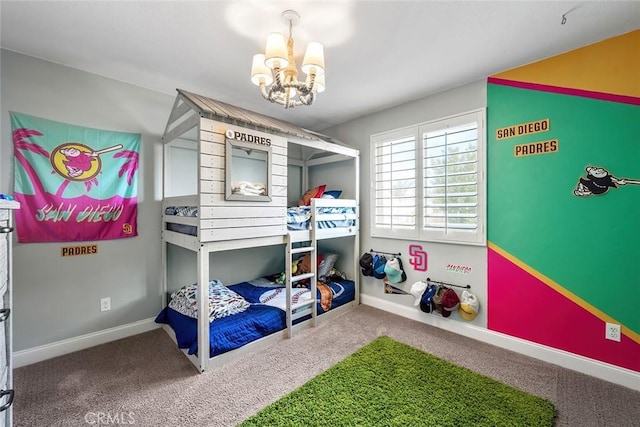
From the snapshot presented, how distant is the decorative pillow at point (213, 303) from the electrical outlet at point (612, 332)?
2996 mm

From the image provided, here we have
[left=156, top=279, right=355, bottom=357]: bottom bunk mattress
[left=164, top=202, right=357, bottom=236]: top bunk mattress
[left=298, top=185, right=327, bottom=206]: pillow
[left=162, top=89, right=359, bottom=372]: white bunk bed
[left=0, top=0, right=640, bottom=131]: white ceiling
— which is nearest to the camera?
[left=0, top=0, right=640, bottom=131]: white ceiling

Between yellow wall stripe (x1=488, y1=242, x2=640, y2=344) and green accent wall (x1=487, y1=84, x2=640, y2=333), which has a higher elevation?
green accent wall (x1=487, y1=84, x2=640, y2=333)

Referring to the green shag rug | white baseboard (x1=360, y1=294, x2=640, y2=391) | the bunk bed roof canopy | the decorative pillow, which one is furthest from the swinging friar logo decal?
the decorative pillow

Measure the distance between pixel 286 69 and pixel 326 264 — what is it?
2.48 metres

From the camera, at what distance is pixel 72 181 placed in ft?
7.73

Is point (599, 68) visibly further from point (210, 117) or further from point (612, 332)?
point (210, 117)

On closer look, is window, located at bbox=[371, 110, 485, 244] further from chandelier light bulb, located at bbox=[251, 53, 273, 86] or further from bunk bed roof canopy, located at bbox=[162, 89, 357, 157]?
chandelier light bulb, located at bbox=[251, 53, 273, 86]

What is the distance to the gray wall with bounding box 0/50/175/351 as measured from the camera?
2.17 metres

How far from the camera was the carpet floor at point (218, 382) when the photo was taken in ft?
5.39

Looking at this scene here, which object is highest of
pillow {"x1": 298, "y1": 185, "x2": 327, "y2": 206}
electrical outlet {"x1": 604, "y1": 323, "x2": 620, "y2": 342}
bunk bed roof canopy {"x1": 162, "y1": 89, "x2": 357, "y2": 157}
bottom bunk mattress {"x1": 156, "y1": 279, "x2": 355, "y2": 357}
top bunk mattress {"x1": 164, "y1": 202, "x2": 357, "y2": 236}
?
bunk bed roof canopy {"x1": 162, "y1": 89, "x2": 357, "y2": 157}

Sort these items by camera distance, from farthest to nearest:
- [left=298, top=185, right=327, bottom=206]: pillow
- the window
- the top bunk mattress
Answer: [left=298, top=185, right=327, bottom=206]: pillow < the window < the top bunk mattress

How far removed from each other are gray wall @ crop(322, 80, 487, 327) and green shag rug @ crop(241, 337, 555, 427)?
88cm

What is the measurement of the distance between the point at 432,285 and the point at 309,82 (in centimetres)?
240

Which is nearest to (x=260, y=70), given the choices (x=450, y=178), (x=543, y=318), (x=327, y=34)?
(x=327, y=34)
